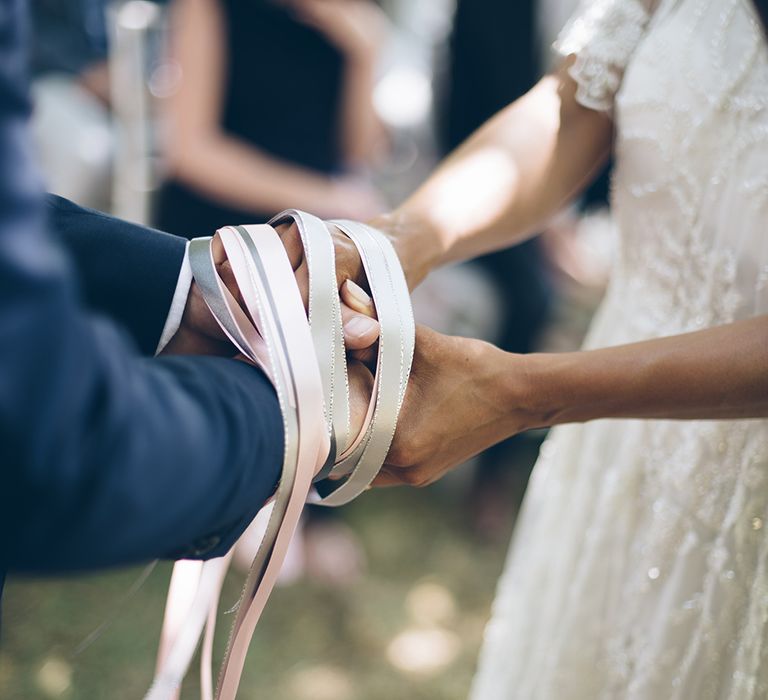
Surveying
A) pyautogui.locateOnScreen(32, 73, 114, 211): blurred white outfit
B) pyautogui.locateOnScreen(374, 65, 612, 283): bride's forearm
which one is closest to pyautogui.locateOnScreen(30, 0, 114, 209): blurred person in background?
pyautogui.locateOnScreen(32, 73, 114, 211): blurred white outfit

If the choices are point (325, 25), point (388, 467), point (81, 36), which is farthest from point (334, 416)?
point (81, 36)

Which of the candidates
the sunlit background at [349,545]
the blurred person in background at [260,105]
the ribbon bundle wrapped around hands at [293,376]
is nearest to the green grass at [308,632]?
the sunlit background at [349,545]

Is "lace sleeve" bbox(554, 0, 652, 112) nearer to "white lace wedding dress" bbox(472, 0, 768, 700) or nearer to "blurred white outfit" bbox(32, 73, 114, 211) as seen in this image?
"white lace wedding dress" bbox(472, 0, 768, 700)

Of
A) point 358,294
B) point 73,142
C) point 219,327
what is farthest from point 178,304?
point 73,142

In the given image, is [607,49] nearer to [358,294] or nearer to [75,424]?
[358,294]

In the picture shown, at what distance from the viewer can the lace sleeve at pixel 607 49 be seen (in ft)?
3.05

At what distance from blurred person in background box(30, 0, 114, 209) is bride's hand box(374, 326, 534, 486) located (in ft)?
4.66

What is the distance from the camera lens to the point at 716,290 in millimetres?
881

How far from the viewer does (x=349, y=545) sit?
2061mm

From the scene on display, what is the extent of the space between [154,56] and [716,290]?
260cm

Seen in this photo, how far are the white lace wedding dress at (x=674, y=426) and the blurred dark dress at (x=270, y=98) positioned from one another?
2.67 feet

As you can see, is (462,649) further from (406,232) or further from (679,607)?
(406,232)

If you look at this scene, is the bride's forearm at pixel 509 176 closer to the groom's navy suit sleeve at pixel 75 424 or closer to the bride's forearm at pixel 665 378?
the bride's forearm at pixel 665 378

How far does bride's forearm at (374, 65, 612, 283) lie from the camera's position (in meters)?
0.92
